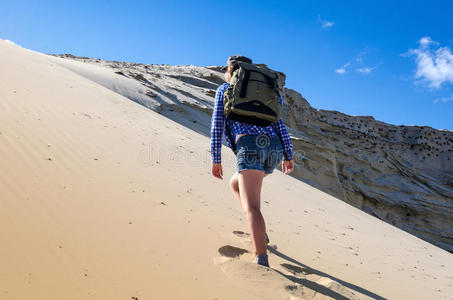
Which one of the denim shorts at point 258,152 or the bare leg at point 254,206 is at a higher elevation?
the denim shorts at point 258,152

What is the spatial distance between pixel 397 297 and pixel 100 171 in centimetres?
280

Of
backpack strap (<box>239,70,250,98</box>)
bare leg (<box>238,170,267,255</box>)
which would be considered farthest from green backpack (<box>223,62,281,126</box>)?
bare leg (<box>238,170,267,255</box>)

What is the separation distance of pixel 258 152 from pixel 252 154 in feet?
0.15

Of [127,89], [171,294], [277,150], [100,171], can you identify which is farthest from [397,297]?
[127,89]

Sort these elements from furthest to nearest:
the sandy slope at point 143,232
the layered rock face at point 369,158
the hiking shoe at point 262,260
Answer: the layered rock face at point 369,158 → the hiking shoe at point 262,260 → the sandy slope at point 143,232

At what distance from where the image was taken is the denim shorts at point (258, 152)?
6.73 feet

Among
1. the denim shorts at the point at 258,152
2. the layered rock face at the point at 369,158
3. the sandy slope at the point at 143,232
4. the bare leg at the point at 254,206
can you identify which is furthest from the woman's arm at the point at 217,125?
the layered rock face at the point at 369,158

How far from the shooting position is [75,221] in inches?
76.1

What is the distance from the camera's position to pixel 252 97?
2.05 metres

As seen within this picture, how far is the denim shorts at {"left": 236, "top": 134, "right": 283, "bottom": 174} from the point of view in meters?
2.05

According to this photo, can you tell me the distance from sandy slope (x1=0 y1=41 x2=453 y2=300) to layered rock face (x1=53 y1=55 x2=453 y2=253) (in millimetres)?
9753

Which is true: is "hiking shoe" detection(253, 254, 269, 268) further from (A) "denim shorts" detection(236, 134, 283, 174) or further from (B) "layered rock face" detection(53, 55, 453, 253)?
(B) "layered rock face" detection(53, 55, 453, 253)

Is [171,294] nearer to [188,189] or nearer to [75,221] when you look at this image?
[75,221]

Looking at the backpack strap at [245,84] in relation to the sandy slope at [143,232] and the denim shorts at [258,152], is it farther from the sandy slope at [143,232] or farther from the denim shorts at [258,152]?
the sandy slope at [143,232]
